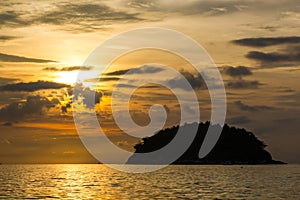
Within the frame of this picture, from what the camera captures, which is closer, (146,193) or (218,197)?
(218,197)

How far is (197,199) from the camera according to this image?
9688 centimetres

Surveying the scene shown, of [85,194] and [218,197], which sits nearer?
[218,197]

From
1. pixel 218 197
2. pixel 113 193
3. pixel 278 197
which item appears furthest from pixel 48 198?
pixel 278 197

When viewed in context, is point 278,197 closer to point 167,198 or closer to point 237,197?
point 237,197

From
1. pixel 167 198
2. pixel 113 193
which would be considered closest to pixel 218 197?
pixel 167 198

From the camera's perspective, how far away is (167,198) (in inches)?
3826

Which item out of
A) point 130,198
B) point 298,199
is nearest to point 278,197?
point 298,199

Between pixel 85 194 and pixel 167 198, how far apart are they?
20.2 metres

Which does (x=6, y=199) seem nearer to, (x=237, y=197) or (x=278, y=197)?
(x=237, y=197)

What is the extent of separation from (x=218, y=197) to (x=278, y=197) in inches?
439

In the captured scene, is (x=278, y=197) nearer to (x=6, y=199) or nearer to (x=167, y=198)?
(x=167, y=198)

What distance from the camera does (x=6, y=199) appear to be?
98875mm

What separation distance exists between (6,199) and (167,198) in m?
29.3

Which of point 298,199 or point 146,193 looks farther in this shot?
point 146,193
